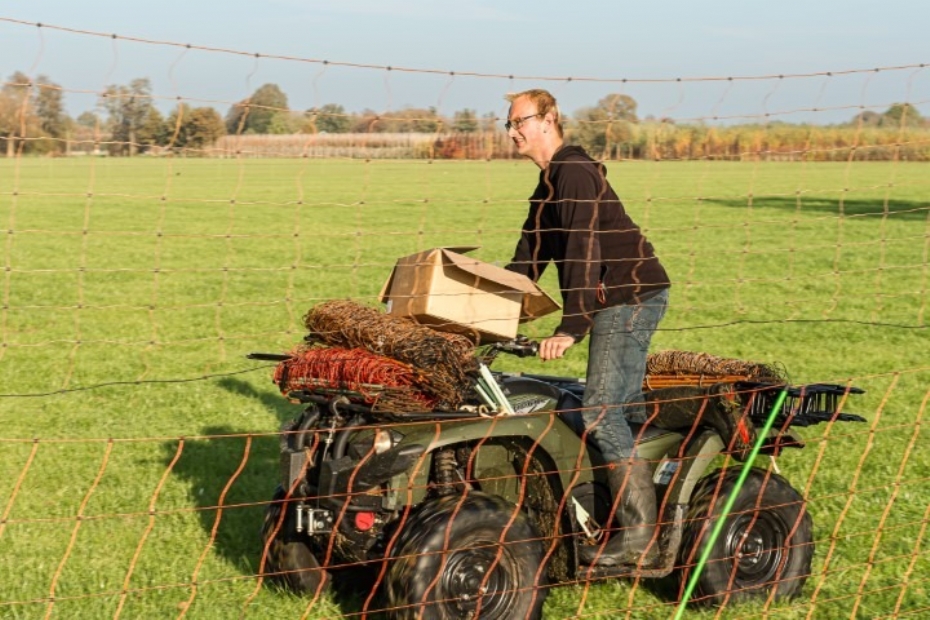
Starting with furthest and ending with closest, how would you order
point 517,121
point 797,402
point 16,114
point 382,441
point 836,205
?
point 836,205 < point 797,402 < point 517,121 < point 382,441 < point 16,114

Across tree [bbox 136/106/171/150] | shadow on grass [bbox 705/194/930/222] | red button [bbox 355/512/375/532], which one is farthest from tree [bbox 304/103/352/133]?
shadow on grass [bbox 705/194/930/222]

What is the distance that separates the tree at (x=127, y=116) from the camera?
185 inches

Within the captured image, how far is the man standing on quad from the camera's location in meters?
4.99

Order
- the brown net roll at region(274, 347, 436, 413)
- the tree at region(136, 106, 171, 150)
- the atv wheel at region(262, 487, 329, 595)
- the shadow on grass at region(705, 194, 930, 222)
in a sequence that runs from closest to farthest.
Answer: the brown net roll at region(274, 347, 436, 413)
the tree at region(136, 106, 171, 150)
the atv wheel at region(262, 487, 329, 595)
the shadow on grass at region(705, 194, 930, 222)

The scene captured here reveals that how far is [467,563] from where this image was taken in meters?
4.66

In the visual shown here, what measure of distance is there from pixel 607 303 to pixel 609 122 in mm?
899

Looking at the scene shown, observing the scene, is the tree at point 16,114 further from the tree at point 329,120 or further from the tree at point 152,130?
the tree at point 329,120

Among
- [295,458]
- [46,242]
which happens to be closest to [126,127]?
[295,458]

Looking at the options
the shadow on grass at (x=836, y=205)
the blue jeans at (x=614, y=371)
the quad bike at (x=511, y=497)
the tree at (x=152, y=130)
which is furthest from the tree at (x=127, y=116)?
the shadow on grass at (x=836, y=205)

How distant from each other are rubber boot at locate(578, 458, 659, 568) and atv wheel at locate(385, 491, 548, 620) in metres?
0.35

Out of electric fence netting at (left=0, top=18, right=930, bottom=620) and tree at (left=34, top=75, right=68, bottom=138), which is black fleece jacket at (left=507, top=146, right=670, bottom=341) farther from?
tree at (left=34, top=75, right=68, bottom=138)

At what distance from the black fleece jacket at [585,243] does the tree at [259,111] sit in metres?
1.04

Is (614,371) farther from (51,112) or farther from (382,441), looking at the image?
(51,112)

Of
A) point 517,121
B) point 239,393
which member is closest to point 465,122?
point 517,121
